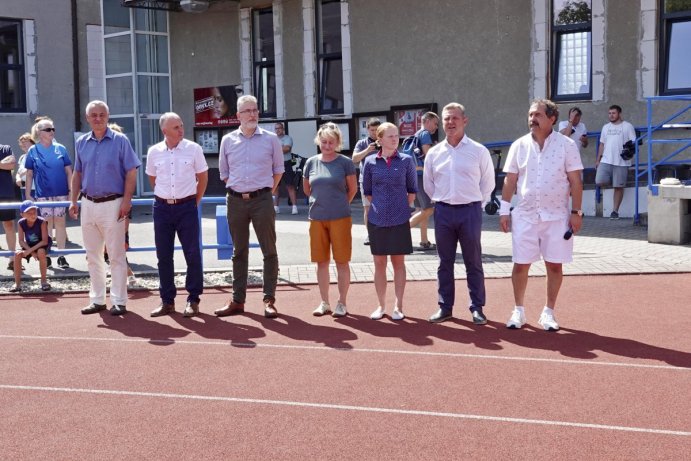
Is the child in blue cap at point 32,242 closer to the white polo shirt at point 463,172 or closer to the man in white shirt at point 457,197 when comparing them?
the man in white shirt at point 457,197

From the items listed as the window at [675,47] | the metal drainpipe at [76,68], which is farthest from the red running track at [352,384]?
the metal drainpipe at [76,68]

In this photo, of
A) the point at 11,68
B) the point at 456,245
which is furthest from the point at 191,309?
the point at 11,68

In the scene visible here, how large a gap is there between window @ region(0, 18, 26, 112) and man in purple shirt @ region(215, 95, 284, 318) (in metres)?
15.3

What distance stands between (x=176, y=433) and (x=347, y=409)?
3.35 feet

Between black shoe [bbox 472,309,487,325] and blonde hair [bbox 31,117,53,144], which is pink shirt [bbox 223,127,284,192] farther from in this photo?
blonde hair [bbox 31,117,53,144]

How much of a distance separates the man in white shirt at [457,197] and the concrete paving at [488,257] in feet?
8.00

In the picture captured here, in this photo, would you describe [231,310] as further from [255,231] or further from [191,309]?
[255,231]

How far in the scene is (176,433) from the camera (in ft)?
16.9

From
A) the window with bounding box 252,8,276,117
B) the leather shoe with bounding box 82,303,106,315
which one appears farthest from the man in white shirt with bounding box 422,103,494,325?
the window with bounding box 252,8,276,117

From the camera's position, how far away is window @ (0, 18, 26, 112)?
22.2 m

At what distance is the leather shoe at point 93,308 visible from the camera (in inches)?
361

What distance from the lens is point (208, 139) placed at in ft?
77.5

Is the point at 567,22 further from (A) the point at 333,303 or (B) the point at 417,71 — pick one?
(A) the point at 333,303

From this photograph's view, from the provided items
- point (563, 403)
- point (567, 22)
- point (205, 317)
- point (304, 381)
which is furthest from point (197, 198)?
point (567, 22)
